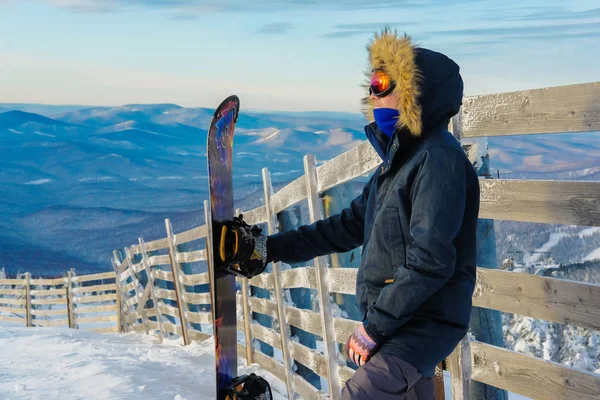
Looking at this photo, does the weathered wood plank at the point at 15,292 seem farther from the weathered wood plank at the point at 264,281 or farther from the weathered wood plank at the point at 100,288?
the weathered wood plank at the point at 264,281

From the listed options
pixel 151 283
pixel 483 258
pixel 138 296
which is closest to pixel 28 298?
pixel 138 296

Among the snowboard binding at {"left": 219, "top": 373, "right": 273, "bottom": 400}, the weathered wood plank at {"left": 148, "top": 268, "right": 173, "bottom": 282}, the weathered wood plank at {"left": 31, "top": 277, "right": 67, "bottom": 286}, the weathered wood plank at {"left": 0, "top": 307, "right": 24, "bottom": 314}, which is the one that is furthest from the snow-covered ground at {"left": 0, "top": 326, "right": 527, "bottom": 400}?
the weathered wood plank at {"left": 0, "top": 307, "right": 24, "bottom": 314}

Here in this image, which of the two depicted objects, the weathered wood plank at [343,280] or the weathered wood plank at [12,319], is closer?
the weathered wood plank at [343,280]

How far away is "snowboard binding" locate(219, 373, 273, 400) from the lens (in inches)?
123

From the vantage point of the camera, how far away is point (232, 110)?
355 cm

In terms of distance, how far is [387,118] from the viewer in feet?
7.82

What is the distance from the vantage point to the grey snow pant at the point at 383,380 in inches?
87.4

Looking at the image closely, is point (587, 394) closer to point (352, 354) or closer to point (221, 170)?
point (352, 354)

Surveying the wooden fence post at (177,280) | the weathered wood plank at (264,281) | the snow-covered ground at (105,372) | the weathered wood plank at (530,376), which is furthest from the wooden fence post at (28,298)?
the weathered wood plank at (530,376)

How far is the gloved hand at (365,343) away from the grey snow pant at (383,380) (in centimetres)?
2

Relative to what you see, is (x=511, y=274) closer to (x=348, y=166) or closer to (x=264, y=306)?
(x=348, y=166)

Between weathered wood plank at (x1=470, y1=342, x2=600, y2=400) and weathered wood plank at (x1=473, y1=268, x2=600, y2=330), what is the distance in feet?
0.66

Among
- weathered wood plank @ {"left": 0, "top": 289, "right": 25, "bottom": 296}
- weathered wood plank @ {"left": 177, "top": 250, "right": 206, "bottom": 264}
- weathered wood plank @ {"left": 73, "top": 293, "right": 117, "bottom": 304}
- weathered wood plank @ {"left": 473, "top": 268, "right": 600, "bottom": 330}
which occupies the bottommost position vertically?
weathered wood plank @ {"left": 0, "top": 289, "right": 25, "bottom": 296}

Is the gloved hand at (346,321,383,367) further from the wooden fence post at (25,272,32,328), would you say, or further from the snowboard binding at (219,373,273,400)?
the wooden fence post at (25,272,32,328)
